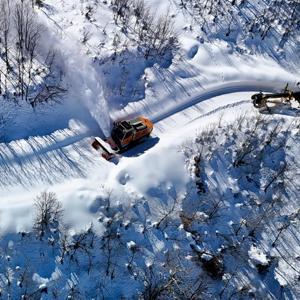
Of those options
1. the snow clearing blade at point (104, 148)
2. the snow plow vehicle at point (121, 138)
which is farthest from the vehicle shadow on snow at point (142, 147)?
the snow clearing blade at point (104, 148)

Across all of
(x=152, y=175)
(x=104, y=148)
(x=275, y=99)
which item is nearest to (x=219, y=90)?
(x=275, y=99)

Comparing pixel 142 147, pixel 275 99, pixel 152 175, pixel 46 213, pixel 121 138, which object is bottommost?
pixel 46 213

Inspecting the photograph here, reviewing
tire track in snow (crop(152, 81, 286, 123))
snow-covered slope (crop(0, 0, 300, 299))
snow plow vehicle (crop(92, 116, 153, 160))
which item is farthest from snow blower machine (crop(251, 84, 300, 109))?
snow plow vehicle (crop(92, 116, 153, 160))

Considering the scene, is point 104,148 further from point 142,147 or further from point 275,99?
point 275,99

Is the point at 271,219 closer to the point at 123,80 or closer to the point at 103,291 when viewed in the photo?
the point at 103,291

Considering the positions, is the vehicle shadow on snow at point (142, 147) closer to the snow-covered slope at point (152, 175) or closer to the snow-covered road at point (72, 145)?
the snow-covered slope at point (152, 175)

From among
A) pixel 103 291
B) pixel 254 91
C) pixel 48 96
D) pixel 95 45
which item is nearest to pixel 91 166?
pixel 48 96
